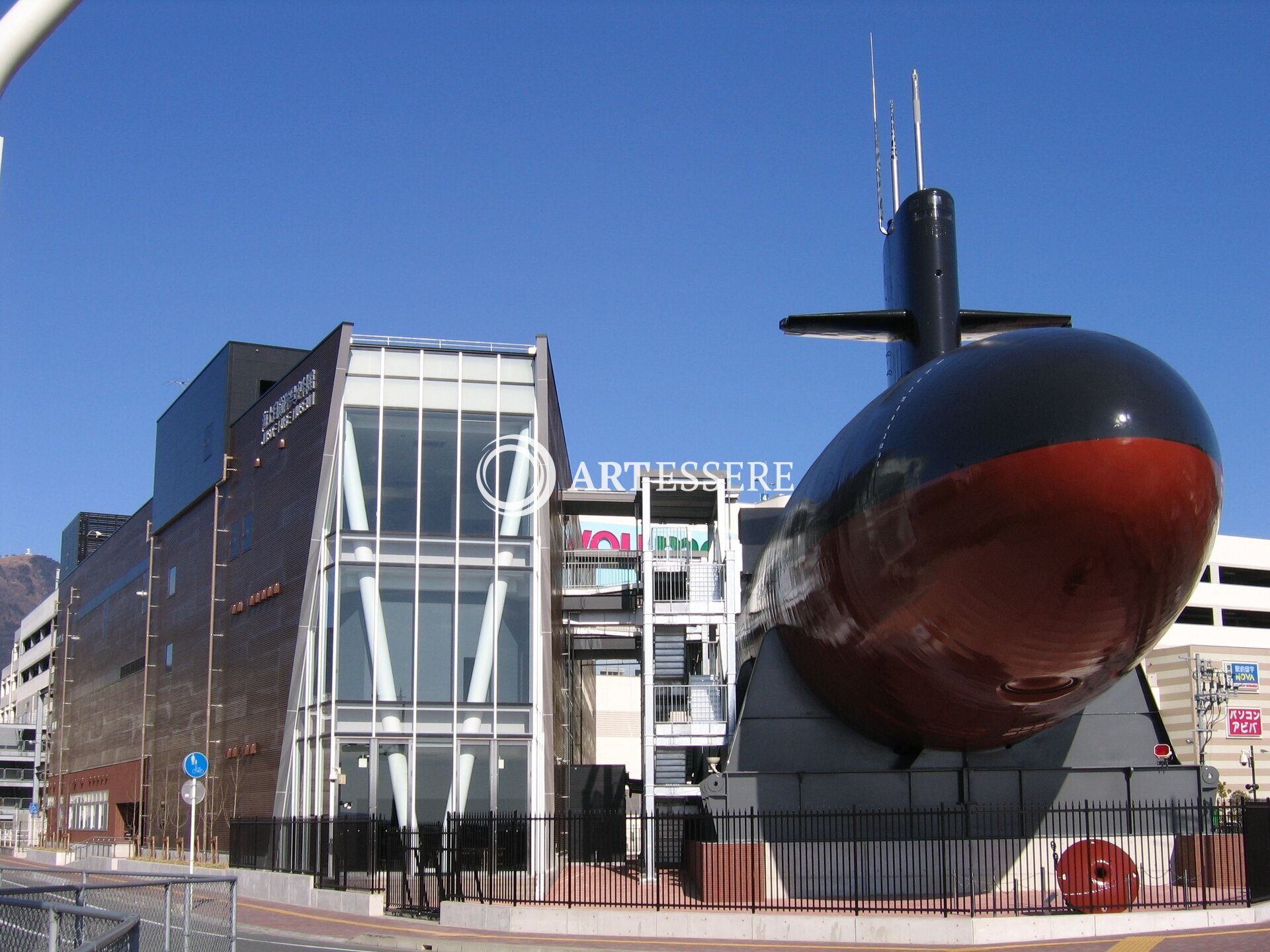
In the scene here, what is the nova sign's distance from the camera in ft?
108

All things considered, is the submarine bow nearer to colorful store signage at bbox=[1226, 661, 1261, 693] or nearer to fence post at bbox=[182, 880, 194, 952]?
fence post at bbox=[182, 880, 194, 952]

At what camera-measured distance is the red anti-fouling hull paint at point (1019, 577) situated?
13391 millimetres

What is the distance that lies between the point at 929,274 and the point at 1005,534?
363 inches

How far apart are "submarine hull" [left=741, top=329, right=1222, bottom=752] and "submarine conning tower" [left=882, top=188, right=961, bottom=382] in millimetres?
4449

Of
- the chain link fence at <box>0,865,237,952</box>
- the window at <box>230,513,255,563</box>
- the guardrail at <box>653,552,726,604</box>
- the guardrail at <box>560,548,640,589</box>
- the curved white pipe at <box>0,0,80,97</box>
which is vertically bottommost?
the chain link fence at <box>0,865,237,952</box>

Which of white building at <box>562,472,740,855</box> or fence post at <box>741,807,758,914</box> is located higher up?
white building at <box>562,472,740,855</box>

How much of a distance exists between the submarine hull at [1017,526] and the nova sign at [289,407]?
1846 centimetres

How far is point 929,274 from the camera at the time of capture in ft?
72.4

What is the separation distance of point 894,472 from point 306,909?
15510 millimetres

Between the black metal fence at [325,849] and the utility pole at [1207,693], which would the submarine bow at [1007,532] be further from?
the utility pole at [1207,693]

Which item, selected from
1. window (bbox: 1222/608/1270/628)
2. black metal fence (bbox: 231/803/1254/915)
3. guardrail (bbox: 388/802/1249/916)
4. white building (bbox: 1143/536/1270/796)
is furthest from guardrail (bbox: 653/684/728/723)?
window (bbox: 1222/608/1270/628)

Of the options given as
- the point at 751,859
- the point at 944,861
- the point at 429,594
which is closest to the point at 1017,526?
the point at 944,861

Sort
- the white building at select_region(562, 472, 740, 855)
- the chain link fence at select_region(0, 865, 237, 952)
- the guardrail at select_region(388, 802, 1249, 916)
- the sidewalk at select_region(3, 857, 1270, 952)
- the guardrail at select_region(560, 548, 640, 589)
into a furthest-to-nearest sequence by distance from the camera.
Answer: the guardrail at select_region(560, 548, 640, 589) < the white building at select_region(562, 472, 740, 855) < the guardrail at select_region(388, 802, 1249, 916) < the sidewalk at select_region(3, 857, 1270, 952) < the chain link fence at select_region(0, 865, 237, 952)

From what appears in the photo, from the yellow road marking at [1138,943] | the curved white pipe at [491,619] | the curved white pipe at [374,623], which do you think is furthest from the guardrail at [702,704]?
the yellow road marking at [1138,943]
